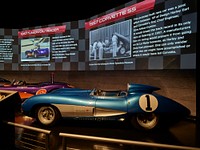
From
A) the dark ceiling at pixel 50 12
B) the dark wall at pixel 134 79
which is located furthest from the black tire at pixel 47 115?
the dark ceiling at pixel 50 12

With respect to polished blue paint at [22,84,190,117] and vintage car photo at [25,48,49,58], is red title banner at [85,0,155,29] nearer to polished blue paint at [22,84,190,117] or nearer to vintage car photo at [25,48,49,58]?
vintage car photo at [25,48,49,58]

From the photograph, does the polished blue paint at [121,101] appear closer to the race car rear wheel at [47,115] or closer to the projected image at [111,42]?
the race car rear wheel at [47,115]

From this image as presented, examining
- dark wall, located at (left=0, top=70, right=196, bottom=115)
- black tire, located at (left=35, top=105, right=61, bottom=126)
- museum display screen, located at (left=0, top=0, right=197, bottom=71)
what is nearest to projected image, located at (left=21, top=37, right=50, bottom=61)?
museum display screen, located at (left=0, top=0, right=197, bottom=71)

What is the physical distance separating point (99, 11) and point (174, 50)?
3.14 meters

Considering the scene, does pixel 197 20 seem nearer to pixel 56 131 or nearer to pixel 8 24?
pixel 56 131

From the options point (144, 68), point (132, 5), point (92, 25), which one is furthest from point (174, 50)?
point (92, 25)

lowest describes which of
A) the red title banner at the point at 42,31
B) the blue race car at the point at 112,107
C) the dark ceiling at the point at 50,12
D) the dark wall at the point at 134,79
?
the blue race car at the point at 112,107

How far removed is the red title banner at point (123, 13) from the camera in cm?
465

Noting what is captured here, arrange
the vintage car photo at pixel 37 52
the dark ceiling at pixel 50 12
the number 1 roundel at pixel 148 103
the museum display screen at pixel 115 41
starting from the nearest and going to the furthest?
the number 1 roundel at pixel 148 103 < the museum display screen at pixel 115 41 < the dark ceiling at pixel 50 12 < the vintage car photo at pixel 37 52

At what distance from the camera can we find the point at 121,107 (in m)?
2.82

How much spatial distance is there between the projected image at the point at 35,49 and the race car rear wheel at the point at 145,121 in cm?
531

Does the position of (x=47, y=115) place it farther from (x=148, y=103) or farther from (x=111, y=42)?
(x=111, y=42)

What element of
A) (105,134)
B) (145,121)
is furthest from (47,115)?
(145,121)

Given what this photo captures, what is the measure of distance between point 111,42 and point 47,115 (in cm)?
330
